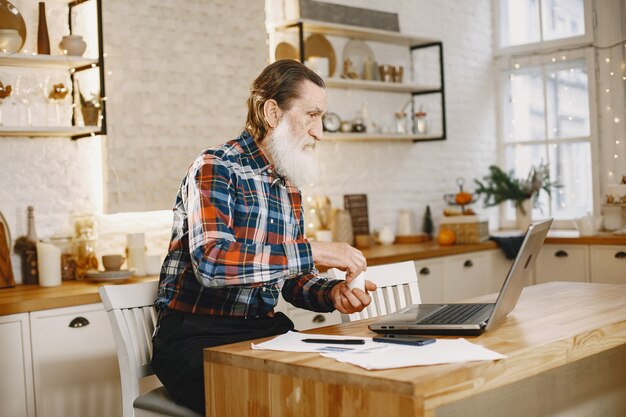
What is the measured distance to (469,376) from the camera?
5.56ft

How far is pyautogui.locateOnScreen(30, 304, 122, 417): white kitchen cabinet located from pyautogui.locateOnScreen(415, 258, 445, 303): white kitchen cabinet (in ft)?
6.85

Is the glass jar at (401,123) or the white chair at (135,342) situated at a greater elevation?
the glass jar at (401,123)

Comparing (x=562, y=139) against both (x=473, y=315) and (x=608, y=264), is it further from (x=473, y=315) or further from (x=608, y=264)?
(x=473, y=315)

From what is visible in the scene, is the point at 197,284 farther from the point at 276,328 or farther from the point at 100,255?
the point at 100,255

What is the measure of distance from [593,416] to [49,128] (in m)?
2.63

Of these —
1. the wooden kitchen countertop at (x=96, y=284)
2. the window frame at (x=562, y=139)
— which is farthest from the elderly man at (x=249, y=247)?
the window frame at (x=562, y=139)

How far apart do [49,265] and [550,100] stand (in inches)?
172

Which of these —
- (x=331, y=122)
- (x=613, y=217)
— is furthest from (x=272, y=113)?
(x=613, y=217)

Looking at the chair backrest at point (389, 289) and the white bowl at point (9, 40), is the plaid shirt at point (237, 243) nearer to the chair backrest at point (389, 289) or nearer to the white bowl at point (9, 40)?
the chair backrest at point (389, 289)

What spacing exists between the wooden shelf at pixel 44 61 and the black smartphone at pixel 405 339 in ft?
8.12

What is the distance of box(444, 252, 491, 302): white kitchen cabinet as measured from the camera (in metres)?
5.32

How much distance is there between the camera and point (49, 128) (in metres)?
3.88

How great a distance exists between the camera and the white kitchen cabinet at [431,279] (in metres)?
5.07

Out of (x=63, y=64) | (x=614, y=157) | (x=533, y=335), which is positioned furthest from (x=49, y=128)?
(x=614, y=157)
